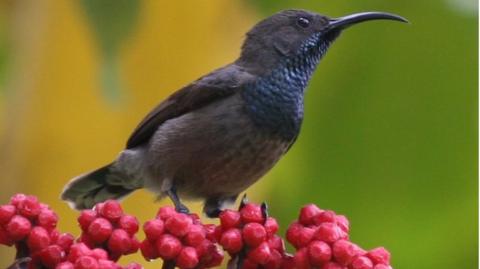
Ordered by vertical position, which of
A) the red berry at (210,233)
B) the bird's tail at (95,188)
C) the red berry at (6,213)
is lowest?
the bird's tail at (95,188)

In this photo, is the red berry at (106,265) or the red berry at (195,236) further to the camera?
the red berry at (195,236)

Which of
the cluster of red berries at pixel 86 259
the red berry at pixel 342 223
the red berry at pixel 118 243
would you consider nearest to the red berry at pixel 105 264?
the cluster of red berries at pixel 86 259

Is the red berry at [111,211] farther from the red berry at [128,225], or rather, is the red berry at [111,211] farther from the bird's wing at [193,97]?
the bird's wing at [193,97]

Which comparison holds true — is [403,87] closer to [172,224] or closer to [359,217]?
→ [359,217]

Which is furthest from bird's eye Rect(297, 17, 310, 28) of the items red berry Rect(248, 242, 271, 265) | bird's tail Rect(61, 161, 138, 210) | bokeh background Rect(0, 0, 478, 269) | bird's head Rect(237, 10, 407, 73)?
red berry Rect(248, 242, 271, 265)

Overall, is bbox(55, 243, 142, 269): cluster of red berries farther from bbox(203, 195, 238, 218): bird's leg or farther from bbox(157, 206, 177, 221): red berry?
bbox(203, 195, 238, 218): bird's leg

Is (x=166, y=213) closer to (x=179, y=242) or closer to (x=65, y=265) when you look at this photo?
(x=179, y=242)
